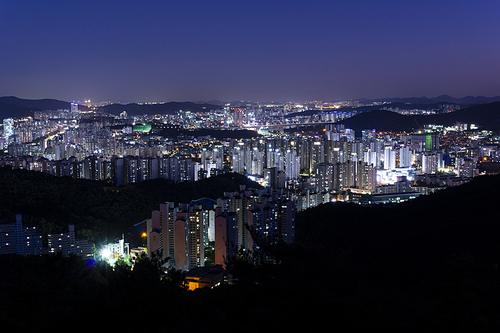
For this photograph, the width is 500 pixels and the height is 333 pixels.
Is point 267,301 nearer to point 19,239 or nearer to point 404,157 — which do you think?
point 19,239

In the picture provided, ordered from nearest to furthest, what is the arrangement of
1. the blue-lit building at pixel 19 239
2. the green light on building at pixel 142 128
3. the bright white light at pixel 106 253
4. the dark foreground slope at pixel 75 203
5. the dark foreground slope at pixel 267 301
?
the dark foreground slope at pixel 267 301 → the blue-lit building at pixel 19 239 → the bright white light at pixel 106 253 → the dark foreground slope at pixel 75 203 → the green light on building at pixel 142 128

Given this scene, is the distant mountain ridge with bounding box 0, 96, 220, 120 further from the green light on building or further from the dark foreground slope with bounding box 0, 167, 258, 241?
the dark foreground slope with bounding box 0, 167, 258, 241

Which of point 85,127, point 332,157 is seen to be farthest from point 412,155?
point 85,127

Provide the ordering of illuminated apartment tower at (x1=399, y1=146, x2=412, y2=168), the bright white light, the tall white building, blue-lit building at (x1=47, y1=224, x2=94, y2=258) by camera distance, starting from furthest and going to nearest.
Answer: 1. illuminated apartment tower at (x1=399, y1=146, x2=412, y2=168)
2. the tall white building
3. the bright white light
4. blue-lit building at (x1=47, y1=224, x2=94, y2=258)

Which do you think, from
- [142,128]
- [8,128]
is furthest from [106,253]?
[142,128]

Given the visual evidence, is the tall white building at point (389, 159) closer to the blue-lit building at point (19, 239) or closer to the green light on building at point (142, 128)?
the blue-lit building at point (19, 239)

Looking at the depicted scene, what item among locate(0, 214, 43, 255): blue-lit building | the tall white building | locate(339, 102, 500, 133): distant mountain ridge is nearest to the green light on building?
locate(339, 102, 500, 133): distant mountain ridge

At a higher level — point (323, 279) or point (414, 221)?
point (323, 279)

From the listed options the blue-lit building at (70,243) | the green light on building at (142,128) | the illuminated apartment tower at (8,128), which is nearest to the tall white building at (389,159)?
the blue-lit building at (70,243)

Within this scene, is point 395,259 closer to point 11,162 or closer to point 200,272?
point 200,272

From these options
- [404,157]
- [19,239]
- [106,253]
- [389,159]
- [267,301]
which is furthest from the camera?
[404,157]

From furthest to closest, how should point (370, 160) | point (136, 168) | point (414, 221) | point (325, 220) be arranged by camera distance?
point (370, 160), point (136, 168), point (325, 220), point (414, 221)
